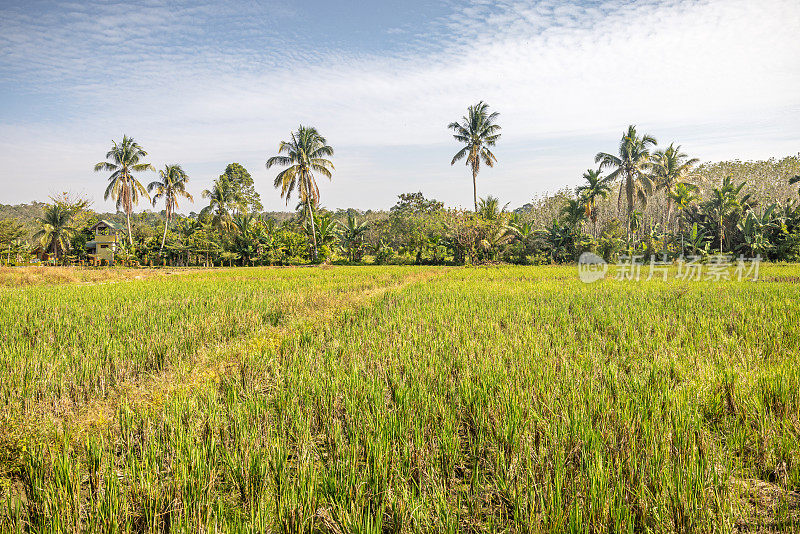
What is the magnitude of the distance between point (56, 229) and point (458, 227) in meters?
30.1

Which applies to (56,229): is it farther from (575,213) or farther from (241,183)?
(575,213)

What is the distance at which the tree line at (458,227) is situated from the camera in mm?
20547

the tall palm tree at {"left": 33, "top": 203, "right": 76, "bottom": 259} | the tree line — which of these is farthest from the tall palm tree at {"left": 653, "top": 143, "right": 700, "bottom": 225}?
the tall palm tree at {"left": 33, "top": 203, "right": 76, "bottom": 259}

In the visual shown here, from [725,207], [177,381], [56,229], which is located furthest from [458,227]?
[56,229]

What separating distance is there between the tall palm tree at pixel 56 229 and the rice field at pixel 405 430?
106ft

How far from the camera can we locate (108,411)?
2703 millimetres

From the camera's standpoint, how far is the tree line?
20547 mm

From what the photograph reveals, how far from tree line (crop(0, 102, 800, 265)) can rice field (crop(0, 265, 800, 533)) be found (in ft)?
59.3

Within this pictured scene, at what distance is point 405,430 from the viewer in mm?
2264

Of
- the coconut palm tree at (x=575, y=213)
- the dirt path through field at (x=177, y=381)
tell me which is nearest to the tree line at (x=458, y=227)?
the coconut palm tree at (x=575, y=213)

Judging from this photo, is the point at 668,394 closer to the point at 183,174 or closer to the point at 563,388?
the point at 563,388

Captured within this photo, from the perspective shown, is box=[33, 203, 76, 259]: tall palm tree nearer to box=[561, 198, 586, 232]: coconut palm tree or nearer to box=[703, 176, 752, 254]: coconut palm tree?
box=[561, 198, 586, 232]: coconut palm tree

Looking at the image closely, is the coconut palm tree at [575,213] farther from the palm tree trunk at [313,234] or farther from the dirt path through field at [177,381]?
the dirt path through field at [177,381]

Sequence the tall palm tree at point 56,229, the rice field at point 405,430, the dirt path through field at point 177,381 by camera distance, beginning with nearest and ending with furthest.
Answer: the rice field at point 405,430 → the dirt path through field at point 177,381 → the tall palm tree at point 56,229
